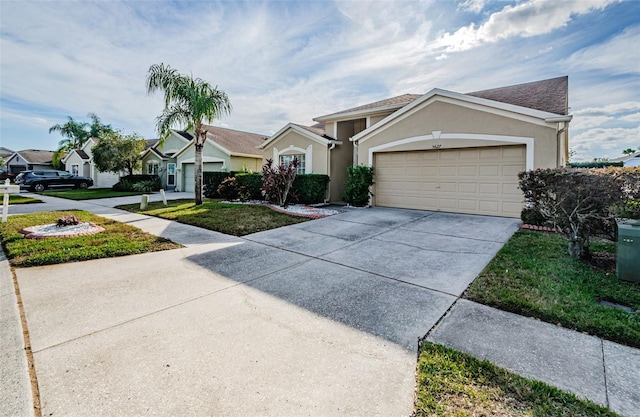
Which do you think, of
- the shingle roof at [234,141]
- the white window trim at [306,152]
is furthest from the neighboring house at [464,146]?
the shingle roof at [234,141]

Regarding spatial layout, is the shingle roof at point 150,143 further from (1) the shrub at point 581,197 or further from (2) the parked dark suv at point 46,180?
(1) the shrub at point 581,197

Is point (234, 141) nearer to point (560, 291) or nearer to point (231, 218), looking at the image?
point (231, 218)

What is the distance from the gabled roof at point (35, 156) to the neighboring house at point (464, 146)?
153ft

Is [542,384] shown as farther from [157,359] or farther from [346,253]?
[346,253]

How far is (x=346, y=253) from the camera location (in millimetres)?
6141

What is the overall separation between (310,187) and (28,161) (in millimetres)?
46942

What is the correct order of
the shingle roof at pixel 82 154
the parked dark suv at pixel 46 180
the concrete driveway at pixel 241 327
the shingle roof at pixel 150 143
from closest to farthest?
the concrete driveway at pixel 241 327, the parked dark suv at pixel 46 180, the shingle roof at pixel 150 143, the shingle roof at pixel 82 154

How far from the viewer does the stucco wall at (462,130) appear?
28.9 feet

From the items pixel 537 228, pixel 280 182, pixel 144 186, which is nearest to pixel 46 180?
pixel 144 186

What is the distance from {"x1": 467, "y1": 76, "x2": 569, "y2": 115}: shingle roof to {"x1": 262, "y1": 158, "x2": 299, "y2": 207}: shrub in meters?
8.48

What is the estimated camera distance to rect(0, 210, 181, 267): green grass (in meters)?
5.48

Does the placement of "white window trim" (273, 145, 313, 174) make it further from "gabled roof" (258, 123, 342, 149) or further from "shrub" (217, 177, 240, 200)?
"shrub" (217, 177, 240, 200)

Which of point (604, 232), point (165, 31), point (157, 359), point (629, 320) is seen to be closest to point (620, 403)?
point (629, 320)

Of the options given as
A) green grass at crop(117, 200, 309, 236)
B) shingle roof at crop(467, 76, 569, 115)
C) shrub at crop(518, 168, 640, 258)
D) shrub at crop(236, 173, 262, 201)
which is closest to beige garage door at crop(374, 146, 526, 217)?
shingle roof at crop(467, 76, 569, 115)
